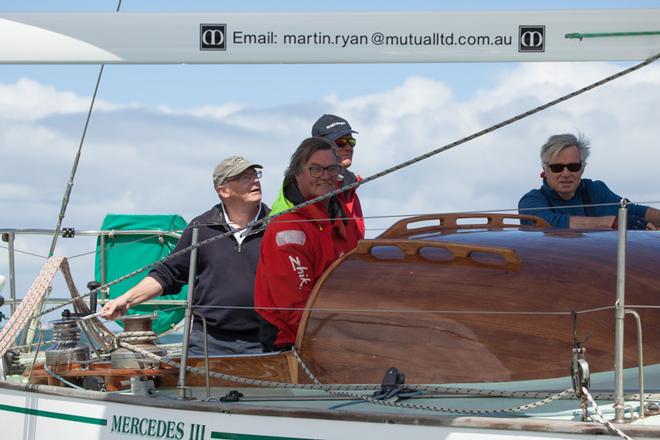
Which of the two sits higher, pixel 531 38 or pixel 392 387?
pixel 531 38

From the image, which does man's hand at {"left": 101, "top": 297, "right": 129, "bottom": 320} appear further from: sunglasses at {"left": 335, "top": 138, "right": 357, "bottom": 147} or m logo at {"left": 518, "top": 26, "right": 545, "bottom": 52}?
m logo at {"left": 518, "top": 26, "right": 545, "bottom": 52}

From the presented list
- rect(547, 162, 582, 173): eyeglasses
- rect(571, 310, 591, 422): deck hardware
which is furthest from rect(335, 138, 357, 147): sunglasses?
rect(571, 310, 591, 422): deck hardware

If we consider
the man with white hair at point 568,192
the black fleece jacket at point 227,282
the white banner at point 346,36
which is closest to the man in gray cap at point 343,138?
the black fleece jacket at point 227,282

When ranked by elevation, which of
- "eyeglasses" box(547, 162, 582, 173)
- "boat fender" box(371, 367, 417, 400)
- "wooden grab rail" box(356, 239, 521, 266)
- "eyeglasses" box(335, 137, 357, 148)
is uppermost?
"eyeglasses" box(335, 137, 357, 148)

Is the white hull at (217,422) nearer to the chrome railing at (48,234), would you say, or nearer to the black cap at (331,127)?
the chrome railing at (48,234)

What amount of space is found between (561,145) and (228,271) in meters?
1.77

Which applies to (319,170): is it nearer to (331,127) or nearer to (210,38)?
(210,38)

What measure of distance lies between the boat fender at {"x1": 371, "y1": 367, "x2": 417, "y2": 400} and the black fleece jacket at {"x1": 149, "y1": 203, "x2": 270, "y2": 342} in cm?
133

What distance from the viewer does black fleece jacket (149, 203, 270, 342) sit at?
5781 mm

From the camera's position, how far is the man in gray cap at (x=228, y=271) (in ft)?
18.9

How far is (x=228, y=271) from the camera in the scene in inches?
229

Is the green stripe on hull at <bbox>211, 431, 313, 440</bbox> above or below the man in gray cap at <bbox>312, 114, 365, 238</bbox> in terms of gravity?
below

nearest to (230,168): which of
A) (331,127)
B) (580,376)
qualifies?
(331,127)

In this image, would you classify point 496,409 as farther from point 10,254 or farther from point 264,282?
point 10,254
